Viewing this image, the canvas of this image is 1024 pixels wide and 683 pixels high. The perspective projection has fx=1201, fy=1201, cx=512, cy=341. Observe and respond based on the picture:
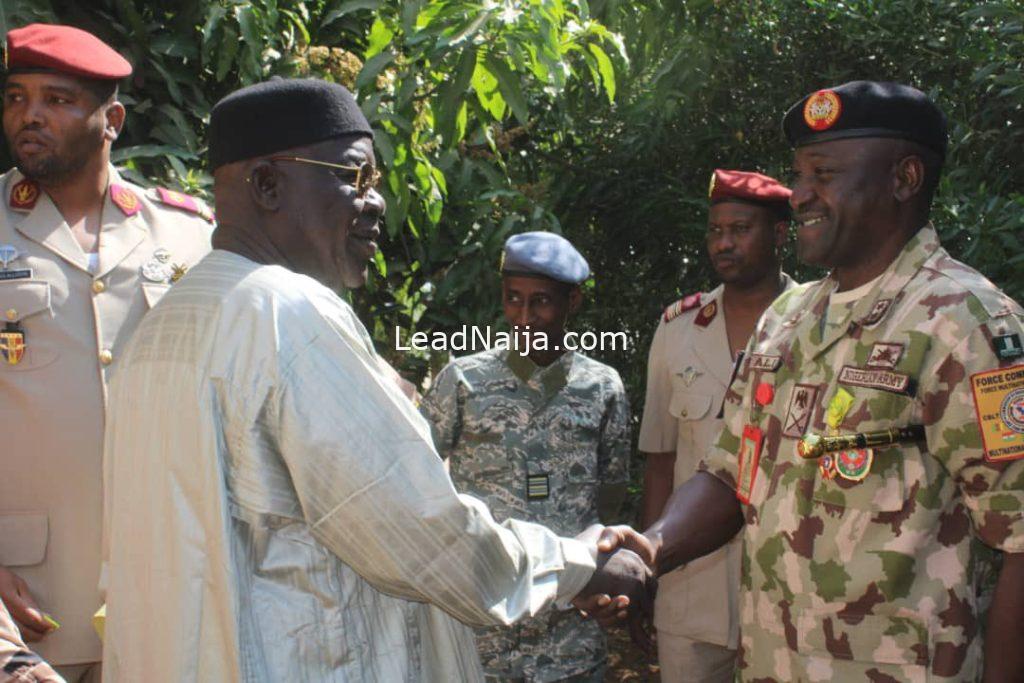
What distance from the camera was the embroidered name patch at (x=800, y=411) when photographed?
2762 millimetres

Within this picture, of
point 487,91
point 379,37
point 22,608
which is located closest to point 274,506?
point 22,608

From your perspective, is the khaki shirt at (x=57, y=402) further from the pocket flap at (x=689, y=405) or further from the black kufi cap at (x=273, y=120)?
the pocket flap at (x=689, y=405)

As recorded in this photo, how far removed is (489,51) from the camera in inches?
166

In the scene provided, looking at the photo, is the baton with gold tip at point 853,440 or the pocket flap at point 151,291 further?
the pocket flap at point 151,291

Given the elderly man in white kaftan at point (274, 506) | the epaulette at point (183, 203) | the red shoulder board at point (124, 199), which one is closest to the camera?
the elderly man in white kaftan at point (274, 506)

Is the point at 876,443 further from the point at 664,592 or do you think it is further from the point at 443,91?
the point at 443,91

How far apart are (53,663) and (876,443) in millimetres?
2050

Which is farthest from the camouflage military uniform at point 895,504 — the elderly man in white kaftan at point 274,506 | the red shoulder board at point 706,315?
the red shoulder board at point 706,315

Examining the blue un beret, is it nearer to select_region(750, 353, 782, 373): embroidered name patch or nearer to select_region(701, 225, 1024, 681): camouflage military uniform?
select_region(750, 353, 782, 373): embroidered name patch

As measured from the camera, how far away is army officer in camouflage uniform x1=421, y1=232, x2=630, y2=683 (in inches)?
154

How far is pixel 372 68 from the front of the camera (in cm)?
432

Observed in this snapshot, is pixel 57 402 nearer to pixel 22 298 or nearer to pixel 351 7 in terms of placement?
pixel 22 298

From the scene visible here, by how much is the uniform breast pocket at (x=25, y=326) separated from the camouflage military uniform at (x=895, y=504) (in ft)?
6.11

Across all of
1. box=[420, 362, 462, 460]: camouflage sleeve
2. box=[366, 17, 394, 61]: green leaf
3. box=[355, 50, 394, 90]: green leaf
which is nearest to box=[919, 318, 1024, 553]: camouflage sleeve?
box=[420, 362, 462, 460]: camouflage sleeve
